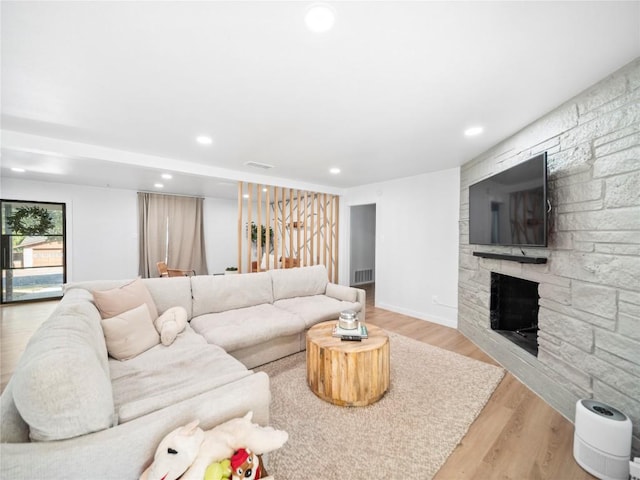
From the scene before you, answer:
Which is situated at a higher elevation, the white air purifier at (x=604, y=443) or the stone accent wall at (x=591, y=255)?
the stone accent wall at (x=591, y=255)

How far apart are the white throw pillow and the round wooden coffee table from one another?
1323 millimetres

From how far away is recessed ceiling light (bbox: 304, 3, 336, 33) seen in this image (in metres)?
1.19

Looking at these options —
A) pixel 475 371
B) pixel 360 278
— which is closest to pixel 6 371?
pixel 475 371

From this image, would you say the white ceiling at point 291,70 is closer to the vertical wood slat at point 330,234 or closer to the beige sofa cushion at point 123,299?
the beige sofa cushion at point 123,299

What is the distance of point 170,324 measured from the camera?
87.4 inches

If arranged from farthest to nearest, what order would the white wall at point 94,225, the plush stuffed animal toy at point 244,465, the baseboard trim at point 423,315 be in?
1. the white wall at point 94,225
2. the baseboard trim at point 423,315
3. the plush stuffed animal toy at point 244,465

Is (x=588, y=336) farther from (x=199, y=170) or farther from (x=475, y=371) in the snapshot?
(x=199, y=170)

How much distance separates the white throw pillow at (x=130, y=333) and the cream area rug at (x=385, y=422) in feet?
3.58

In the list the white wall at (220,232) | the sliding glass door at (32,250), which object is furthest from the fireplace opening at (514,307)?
the sliding glass door at (32,250)

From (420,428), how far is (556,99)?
104 inches

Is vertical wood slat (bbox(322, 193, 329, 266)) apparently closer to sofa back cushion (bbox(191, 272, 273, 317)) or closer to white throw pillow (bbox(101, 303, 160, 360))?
sofa back cushion (bbox(191, 272, 273, 317))

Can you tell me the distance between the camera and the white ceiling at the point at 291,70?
1.25 meters

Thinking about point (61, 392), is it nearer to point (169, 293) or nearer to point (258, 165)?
point (169, 293)

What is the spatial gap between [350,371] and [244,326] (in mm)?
1123
